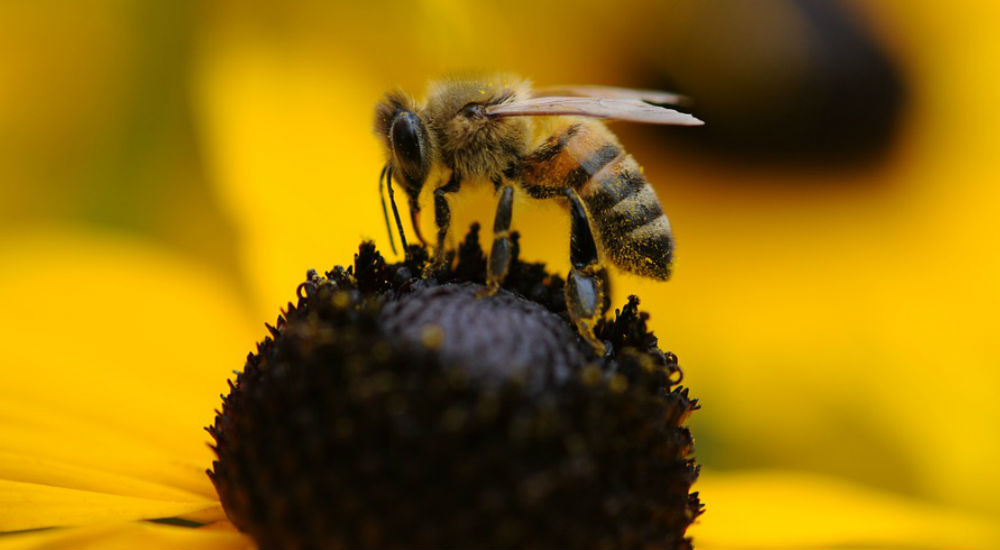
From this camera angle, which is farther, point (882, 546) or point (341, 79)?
point (341, 79)

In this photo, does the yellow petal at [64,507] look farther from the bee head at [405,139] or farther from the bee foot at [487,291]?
the bee head at [405,139]

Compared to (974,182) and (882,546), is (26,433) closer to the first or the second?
(882,546)

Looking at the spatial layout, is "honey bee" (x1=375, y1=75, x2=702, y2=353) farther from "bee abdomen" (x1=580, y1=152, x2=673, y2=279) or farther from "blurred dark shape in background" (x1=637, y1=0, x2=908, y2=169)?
"blurred dark shape in background" (x1=637, y1=0, x2=908, y2=169)

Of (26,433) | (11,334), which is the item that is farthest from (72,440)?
(11,334)

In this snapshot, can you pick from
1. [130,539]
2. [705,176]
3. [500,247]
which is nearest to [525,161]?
[500,247]

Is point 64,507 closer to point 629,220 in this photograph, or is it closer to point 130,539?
point 130,539

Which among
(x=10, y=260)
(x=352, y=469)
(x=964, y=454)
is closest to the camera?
(x=352, y=469)
